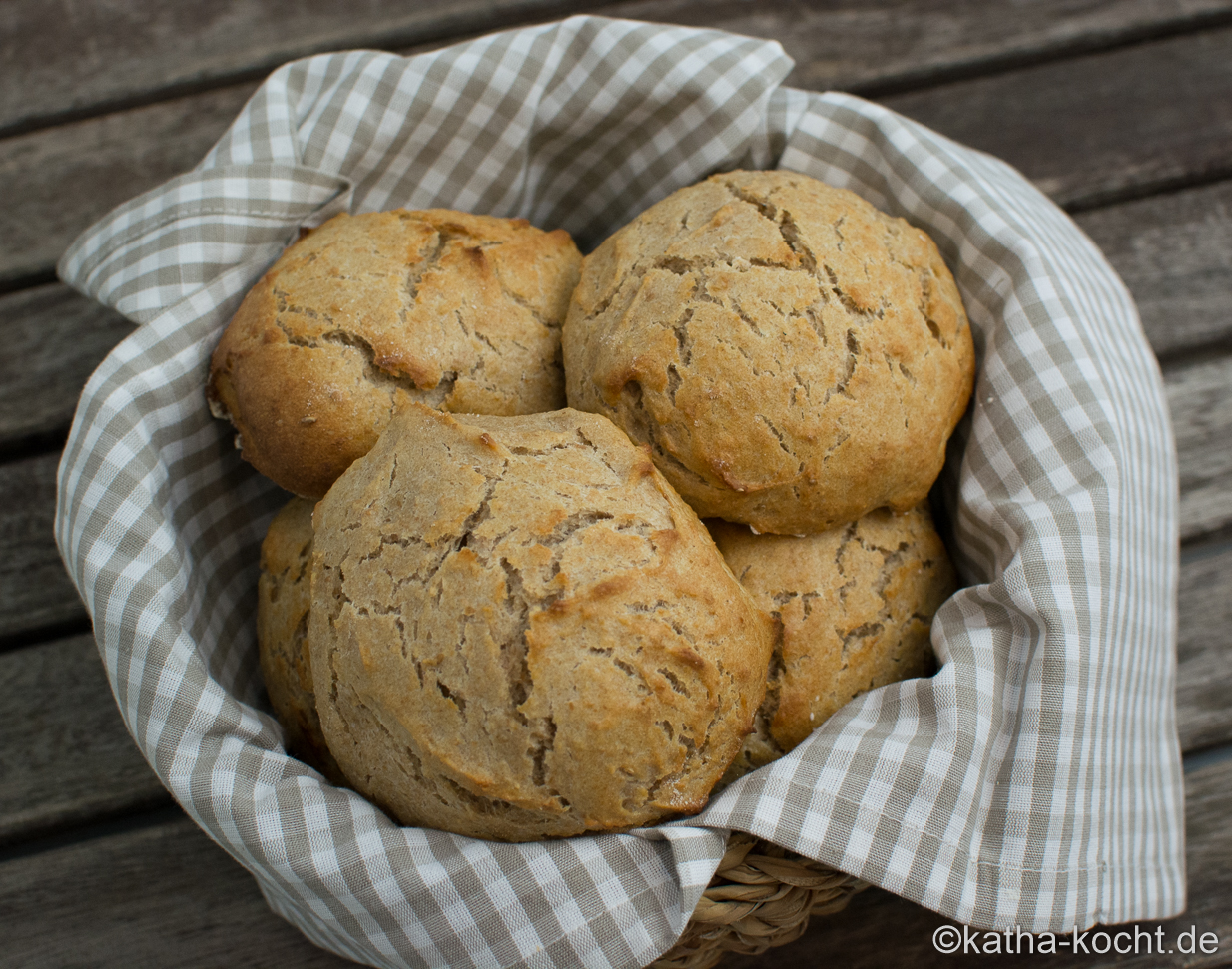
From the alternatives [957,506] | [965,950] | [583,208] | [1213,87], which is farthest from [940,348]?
[1213,87]

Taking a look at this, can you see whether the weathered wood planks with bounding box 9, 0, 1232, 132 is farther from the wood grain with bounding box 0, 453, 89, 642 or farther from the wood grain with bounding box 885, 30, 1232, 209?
the wood grain with bounding box 0, 453, 89, 642

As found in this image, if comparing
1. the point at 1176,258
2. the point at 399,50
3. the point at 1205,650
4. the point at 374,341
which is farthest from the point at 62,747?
the point at 1176,258

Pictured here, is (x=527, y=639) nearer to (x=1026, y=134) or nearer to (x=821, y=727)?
(x=821, y=727)

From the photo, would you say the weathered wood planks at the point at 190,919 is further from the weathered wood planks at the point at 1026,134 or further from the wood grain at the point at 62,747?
the weathered wood planks at the point at 1026,134

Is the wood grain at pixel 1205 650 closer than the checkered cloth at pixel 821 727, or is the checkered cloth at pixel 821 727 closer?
the checkered cloth at pixel 821 727

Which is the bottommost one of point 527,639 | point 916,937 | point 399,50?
point 916,937

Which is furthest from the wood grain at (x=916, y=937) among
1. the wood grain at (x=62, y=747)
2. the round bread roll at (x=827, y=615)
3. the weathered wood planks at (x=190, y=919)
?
the wood grain at (x=62, y=747)
